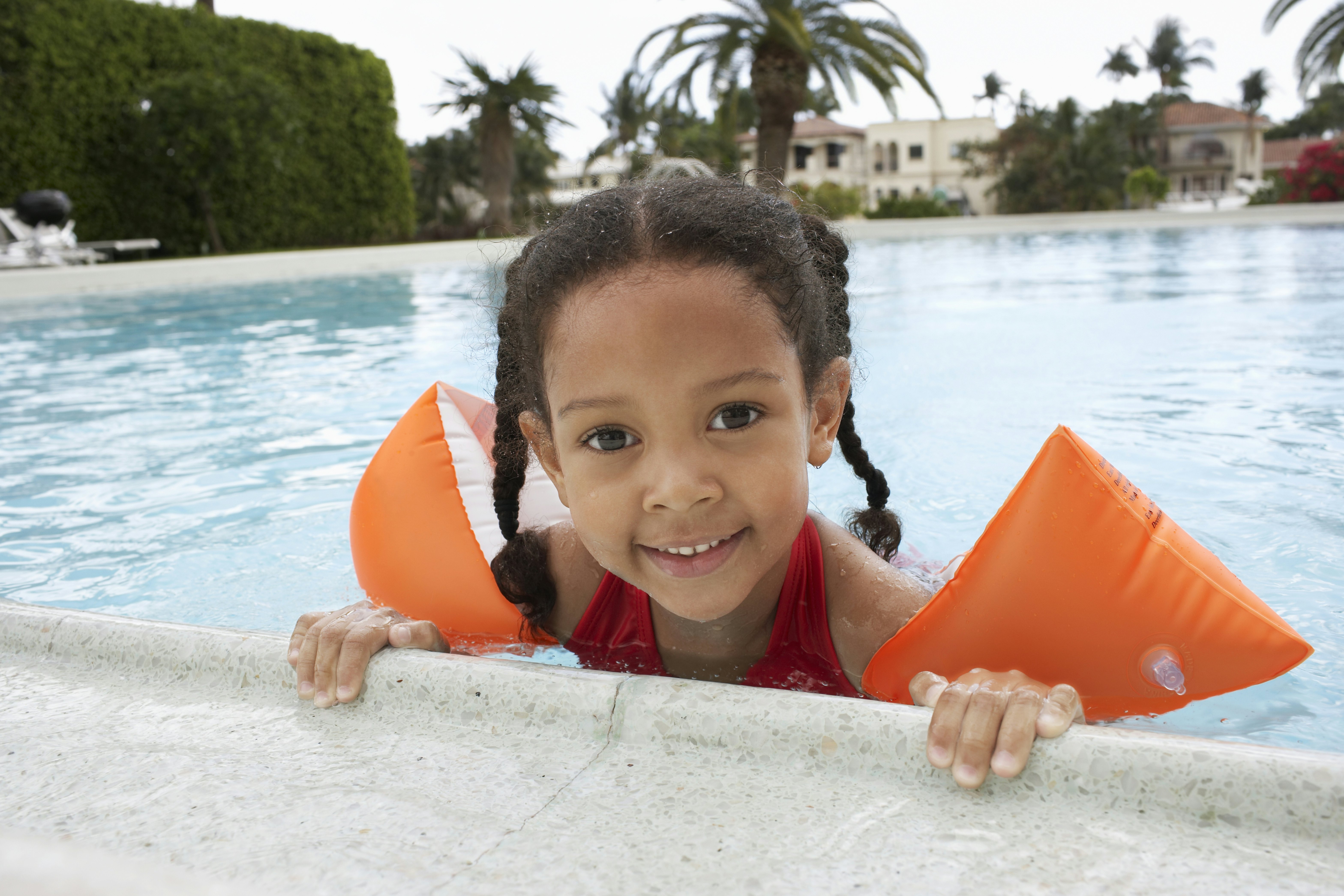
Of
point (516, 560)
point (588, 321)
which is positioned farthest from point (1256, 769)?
point (516, 560)

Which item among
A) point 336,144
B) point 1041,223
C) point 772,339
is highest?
point 336,144

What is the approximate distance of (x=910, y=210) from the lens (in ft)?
90.3

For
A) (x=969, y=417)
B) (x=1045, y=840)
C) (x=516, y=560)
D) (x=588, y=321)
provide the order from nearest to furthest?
(x=1045, y=840)
(x=588, y=321)
(x=516, y=560)
(x=969, y=417)

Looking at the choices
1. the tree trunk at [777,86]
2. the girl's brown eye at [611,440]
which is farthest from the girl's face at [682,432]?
the tree trunk at [777,86]

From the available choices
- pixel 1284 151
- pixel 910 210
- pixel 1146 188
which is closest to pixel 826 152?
pixel 1284 151

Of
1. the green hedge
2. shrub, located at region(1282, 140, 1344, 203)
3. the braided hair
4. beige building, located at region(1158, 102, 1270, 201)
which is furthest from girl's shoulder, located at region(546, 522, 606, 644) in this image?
beige building, located at region(1158, 102, 1270, 201)

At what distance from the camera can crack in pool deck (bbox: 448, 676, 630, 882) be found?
110 cm

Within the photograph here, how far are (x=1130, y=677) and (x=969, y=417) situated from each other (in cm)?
362

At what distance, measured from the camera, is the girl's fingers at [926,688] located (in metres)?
1.54

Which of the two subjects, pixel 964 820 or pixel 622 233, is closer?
pixel 964 820

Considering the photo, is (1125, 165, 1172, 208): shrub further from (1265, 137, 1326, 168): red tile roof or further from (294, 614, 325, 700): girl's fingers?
(294, 614, 325, 700): girl's fingers

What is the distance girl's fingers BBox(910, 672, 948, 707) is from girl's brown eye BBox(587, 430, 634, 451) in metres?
0.58

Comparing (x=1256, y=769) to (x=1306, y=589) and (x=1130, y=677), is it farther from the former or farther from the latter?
(x=1306, y=589)

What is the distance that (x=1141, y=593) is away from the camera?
1.75 metres
